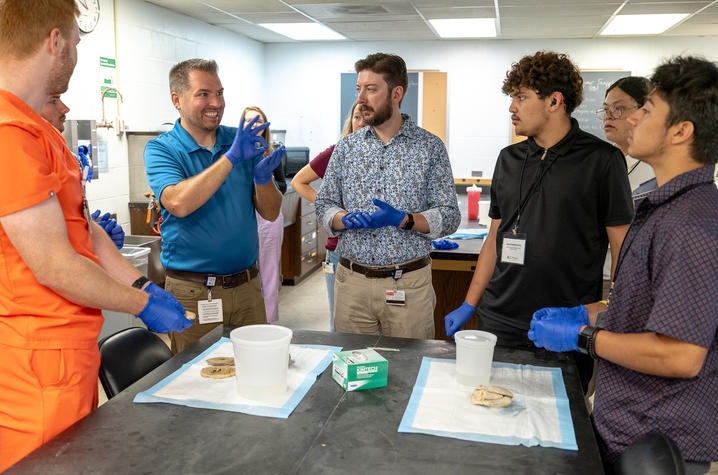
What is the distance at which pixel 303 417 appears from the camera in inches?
52.7

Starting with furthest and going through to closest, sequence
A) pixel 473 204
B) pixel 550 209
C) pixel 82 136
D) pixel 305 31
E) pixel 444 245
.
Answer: pixel 305 31
pixel 473 204
pixel 82 136
pixel 444 245
pixel 550 209

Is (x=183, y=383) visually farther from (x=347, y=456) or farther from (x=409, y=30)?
(x=409, y=30)

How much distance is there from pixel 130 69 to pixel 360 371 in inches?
168

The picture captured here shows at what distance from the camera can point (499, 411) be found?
1377 mm

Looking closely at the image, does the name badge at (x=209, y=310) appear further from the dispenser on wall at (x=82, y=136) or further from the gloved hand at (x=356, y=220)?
the dispenser on wall at (x=82, y=136)

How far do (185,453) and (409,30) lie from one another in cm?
621

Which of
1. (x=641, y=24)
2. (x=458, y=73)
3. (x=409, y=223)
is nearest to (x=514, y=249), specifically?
(x=409, y=223)

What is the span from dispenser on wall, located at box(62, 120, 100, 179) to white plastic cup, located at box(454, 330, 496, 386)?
3.35 m

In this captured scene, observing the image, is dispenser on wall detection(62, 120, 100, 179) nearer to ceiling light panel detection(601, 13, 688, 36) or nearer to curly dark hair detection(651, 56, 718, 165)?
curly dark hair detection(651, 56, 718, 165)

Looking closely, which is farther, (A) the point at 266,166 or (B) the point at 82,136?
(B) the point at 82,136

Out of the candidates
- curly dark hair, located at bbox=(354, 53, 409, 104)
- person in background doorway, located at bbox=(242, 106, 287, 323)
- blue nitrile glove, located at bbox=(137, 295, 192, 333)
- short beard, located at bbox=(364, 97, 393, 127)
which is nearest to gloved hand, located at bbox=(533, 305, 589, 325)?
blue nitrile glove, located at bbox=(137, 295, 192, 333)

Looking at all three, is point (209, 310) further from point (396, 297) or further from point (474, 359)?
point (474, 359)

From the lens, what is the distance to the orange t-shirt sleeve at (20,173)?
4.06ft

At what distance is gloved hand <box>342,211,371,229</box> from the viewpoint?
232cm
